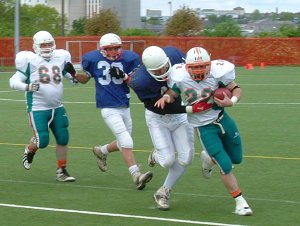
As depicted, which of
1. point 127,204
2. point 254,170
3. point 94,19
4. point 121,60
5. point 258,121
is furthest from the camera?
point 94,19

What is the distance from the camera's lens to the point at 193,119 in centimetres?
805

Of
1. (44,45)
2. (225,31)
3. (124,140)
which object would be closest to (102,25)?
(225,31)

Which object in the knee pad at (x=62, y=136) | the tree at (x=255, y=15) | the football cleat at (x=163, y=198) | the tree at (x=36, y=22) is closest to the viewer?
the football cleat at (x=163, y=198)

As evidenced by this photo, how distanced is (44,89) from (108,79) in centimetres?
81

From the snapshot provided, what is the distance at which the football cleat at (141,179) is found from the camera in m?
8.87

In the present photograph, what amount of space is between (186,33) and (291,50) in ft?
42.8

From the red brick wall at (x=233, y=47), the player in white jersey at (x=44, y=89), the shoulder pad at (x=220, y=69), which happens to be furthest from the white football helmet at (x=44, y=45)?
the red brick wall at (x=233, y=47)

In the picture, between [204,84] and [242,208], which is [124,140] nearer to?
[204,84]

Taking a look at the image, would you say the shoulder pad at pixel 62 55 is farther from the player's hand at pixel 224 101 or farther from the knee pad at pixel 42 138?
the player's hand at pixel 224 101

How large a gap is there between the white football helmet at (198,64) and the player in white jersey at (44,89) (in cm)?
247

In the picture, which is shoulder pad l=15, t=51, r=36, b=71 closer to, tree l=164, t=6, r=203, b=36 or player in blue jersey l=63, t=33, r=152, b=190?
player in blue jersey l=63, t=33, r=152, b=190

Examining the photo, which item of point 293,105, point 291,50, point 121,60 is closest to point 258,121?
point 293,105

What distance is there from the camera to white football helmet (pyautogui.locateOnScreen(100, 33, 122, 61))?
30.7 feet

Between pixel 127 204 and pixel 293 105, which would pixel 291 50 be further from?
pixel 127 204
